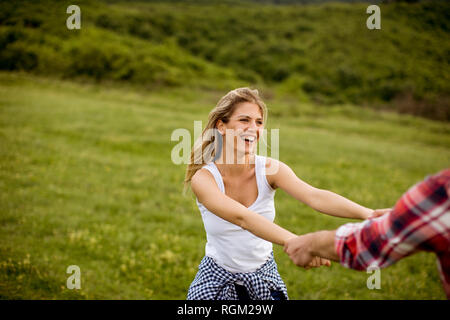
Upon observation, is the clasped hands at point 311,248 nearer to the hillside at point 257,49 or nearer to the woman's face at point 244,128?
the woman's face at point 244,128

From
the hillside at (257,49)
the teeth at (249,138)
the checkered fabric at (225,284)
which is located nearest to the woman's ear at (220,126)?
the teeth at (249,138)

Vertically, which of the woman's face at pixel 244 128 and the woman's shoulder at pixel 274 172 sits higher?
the woman's face at pixel 244 128

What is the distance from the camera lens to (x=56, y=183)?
986 cm

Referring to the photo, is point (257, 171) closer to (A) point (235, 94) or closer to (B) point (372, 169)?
(A) point (235, 94)

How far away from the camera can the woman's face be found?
351 cm

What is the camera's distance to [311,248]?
250 cm

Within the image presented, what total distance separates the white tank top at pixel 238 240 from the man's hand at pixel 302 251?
61 cm

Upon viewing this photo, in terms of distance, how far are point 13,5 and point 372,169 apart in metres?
38.3

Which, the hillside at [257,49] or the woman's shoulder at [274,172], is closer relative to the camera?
the woman's shoulder at [274,172]

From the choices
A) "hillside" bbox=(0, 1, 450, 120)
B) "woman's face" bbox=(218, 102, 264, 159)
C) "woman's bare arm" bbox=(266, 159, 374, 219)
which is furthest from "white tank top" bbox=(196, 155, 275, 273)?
"hillside" bbox=(0, 1, 450, 120)

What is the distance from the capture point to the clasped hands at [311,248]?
2330 mm
